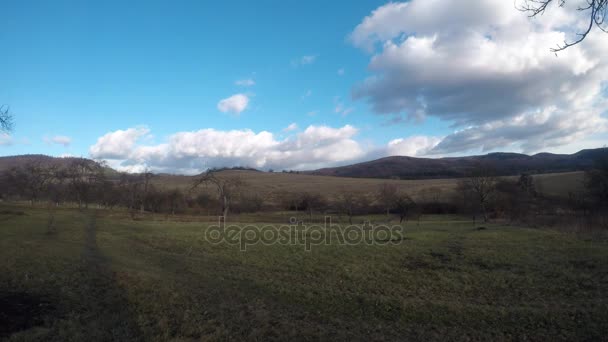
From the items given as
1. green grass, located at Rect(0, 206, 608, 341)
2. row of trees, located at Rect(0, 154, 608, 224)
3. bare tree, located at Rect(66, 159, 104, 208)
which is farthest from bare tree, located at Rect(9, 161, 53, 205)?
green grass, located at Rect(0, 206, 608, 341)

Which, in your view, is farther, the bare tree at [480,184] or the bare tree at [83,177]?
the bare tree at [83,177]

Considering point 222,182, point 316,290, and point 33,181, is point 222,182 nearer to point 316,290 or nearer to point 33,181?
point 316,290

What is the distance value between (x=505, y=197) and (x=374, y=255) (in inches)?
1974

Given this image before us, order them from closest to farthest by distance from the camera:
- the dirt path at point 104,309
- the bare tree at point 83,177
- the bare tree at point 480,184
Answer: the dirt path at point 104,309 < the bare tree at point 480,184 < the bare tree at point 83,177

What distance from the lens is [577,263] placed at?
16.0 m

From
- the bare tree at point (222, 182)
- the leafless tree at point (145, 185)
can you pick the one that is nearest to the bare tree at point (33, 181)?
the leafless tree at point (145, 185)

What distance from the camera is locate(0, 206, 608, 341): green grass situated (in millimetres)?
8562

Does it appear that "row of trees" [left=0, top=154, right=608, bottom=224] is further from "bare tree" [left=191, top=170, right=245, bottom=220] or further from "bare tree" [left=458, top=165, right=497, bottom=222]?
"bare tree" [left=191, top=170, right=245, bottom=220]

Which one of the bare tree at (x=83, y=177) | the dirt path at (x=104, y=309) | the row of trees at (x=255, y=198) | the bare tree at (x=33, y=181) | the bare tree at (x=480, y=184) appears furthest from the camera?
the bare tree at (x=83, y=177)

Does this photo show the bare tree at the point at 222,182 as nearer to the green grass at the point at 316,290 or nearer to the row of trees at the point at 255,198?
the row of trees at the point at 255,198

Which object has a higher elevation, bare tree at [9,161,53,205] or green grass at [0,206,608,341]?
bare tree at [9,161,53,205]

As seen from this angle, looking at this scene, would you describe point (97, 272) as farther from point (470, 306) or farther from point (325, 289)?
point (470, 306)

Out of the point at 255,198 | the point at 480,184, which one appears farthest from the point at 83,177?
the point at 480,184

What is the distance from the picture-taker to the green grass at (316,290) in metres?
8.56
